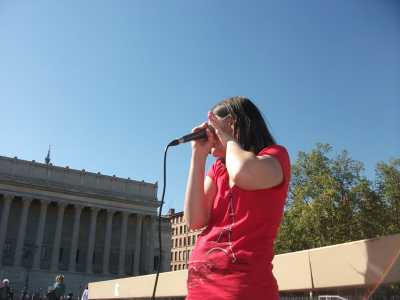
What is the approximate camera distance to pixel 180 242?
98.9 metres

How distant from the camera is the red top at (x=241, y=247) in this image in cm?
242

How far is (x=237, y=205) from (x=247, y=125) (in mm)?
531

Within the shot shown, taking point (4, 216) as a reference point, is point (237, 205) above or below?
below

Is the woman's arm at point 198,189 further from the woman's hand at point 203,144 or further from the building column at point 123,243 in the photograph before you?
the building column at point 123,243

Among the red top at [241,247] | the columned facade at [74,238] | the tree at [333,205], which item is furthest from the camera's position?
the columned facade at [74,238]

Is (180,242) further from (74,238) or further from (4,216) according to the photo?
(4,216)

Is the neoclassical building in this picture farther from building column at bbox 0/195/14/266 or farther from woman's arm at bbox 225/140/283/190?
woman's arm at bbox 225/140/283/190

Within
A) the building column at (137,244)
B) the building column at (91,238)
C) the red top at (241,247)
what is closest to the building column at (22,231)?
the building column at (91,238)

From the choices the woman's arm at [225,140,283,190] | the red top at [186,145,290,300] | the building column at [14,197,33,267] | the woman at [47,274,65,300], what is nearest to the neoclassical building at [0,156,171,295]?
the building column at [14,197,33,267]

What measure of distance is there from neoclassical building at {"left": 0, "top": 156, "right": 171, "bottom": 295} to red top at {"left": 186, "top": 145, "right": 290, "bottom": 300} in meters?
60.8

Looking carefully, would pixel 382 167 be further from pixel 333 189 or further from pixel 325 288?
pixel 325 288

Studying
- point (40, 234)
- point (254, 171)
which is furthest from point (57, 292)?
point (40, 234)

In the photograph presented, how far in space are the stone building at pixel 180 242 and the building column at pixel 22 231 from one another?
1415 inches

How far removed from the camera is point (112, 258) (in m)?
72.8
